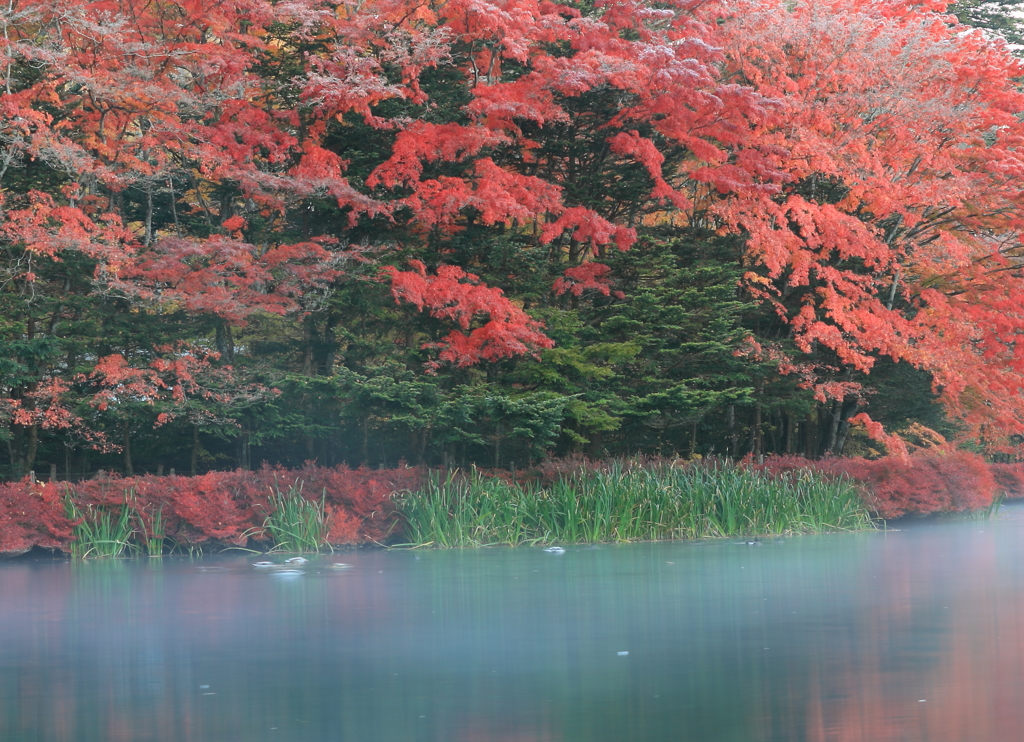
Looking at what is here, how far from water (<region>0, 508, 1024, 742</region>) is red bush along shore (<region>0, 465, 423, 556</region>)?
158 centimetres

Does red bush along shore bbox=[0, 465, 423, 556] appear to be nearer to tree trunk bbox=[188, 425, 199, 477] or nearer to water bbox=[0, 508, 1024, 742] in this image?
water bbox=[0, 508, 1024, 742]

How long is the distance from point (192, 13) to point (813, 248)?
36.8ft

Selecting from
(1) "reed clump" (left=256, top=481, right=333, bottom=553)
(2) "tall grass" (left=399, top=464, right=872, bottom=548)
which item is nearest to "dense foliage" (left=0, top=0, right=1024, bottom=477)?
(2) "tall grass" (left=399, top=464, right=872, bottom=548)

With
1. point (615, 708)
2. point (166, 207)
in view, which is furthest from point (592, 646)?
point (166, 207)

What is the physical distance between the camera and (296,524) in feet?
53.5

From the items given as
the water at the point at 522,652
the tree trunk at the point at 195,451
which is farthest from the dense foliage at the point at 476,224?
the water at the point at 522,652

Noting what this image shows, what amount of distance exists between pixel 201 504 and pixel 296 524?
1.29 meters

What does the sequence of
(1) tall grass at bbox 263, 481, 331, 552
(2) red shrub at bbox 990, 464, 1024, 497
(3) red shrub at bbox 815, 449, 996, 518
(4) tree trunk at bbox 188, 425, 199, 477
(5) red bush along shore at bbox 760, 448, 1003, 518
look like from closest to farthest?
(1) tall grass at bbox 263, 481, 331, 552 → (4) tree trunk at bbox 188, 425, 199, 477 → (5) red bush along shore at bbox 760, 448, 1003, 518 → (3) red shrub at bbox 815, 449, 996, 518 → (2) red shrub at bbox 990, 464, 1024, 497

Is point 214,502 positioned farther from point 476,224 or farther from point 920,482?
point 920,482

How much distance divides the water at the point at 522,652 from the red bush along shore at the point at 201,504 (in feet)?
5.19

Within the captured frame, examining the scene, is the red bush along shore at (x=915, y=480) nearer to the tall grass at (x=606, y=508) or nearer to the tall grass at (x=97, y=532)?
the tall grass at (x=606, y=508)

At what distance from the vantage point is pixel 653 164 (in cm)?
1989

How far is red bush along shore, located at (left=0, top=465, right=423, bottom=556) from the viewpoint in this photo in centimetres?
1560

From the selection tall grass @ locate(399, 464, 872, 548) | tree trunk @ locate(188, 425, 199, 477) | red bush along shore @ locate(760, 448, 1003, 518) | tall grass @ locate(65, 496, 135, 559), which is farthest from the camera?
red bush along shore @ locate(760, 448, 1003, 518)
